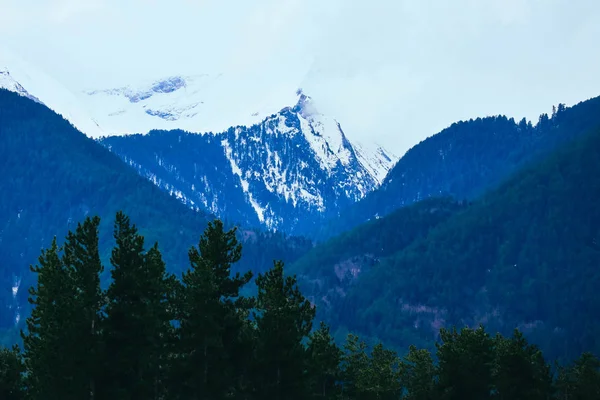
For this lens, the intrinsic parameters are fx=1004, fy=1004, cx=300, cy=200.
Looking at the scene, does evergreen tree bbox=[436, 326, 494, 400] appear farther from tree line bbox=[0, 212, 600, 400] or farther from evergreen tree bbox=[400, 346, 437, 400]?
tree line bbox=[0, 212, 600, 400]

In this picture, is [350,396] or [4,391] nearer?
[4,391]

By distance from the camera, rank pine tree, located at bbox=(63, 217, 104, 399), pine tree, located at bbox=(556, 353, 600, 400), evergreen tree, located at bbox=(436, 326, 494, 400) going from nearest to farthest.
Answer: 1. pine tree, located at bbox=(63, 217, 104, 399)
2. evergreen tree, located at bbox=(436, 326, 494, 400)
3. pine tree, located at bbox=(556, 353, 600, 400)

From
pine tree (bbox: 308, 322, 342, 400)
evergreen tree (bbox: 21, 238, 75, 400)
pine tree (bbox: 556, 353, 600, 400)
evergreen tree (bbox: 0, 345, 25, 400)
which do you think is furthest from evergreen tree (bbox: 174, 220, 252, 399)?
pine tree (bbox: 556, 353, 600, 400)

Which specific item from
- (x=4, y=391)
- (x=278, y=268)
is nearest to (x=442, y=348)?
(x=278, y=268)

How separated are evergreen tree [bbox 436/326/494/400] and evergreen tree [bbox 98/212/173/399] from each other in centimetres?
3868

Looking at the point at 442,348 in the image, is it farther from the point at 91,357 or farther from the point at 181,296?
the point at 91,357

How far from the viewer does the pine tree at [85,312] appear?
250 feet

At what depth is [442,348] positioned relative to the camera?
4355 inches

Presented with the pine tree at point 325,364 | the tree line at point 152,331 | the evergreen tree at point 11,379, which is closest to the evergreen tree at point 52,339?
the tree line at point 152,331

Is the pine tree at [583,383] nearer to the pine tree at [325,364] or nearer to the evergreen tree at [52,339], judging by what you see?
the pine tree at [325,364]

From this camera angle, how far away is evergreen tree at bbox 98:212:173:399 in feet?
253

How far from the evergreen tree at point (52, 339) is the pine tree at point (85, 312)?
565mm

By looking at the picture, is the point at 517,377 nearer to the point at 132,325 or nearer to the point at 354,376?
the point at 354,376

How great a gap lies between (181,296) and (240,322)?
5.37 meters
